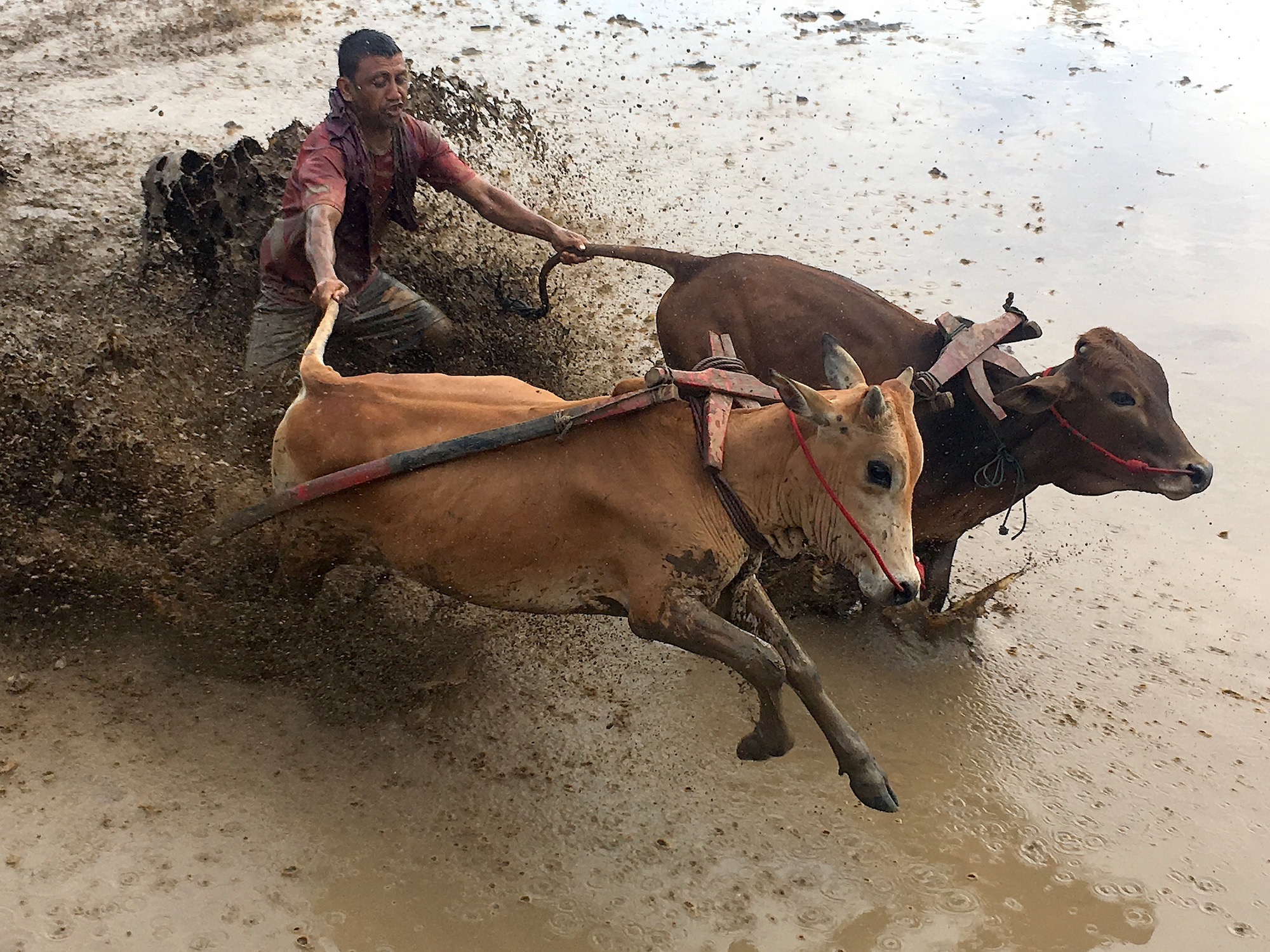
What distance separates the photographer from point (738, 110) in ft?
33.4

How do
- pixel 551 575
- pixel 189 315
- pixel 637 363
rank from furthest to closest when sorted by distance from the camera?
pixel 637 363 → pixel 189 315 → pixel 551 575

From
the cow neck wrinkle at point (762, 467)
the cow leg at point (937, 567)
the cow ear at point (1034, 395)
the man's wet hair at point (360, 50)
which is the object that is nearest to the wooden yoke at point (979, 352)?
the cow ear at point (1034, 395)

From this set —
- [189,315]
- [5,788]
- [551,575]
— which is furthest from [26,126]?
[551,575]

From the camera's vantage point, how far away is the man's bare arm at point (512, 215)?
4.94 metres

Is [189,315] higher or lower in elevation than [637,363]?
higher

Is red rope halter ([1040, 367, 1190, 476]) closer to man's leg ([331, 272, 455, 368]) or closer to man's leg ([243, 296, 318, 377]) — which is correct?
man's leg ([331, 272, 455, 368])

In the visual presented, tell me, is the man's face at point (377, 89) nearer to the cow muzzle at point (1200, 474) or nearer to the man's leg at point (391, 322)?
the man's leg at point (391, 322)

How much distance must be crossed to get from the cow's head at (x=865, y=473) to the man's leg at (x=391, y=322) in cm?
235

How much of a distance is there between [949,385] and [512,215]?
203 centimetres

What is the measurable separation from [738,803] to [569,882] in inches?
30.0

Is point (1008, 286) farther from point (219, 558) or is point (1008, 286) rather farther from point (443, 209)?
point (219, 558)

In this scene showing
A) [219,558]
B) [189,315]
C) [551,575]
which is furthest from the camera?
[189,315]

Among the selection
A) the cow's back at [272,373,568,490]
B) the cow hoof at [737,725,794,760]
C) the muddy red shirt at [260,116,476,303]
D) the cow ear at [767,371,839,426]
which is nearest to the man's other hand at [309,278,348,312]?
the cow's back at [272,373,568,490]

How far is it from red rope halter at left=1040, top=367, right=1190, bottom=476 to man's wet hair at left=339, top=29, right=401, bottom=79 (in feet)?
9.88
